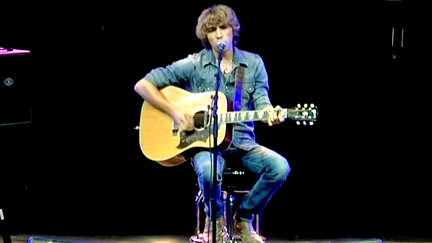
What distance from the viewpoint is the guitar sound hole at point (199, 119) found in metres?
4.94

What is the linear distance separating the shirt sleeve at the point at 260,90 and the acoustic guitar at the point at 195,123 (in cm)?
26

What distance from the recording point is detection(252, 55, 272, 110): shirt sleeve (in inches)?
196

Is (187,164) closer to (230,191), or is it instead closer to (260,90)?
(230,191)

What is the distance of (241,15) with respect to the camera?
20.6ft

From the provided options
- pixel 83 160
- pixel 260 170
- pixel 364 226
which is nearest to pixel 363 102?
pixel 364 226

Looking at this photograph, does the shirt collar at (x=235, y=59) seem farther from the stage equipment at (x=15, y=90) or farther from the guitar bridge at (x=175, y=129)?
the stage equipment at (x=15, y=90)

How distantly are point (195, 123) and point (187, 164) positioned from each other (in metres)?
1.61

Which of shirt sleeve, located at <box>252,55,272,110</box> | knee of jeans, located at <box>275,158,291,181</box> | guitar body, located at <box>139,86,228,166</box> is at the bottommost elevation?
knee of jeans, located at <box>275,158,291,181</box>

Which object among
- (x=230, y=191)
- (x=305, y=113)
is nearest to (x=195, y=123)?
(x=230, y=191)

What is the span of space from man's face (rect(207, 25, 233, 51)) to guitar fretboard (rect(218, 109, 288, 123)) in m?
0.55

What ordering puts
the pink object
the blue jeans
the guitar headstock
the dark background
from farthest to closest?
the dark background, the pink object, the blue jeans, the guitar headstock

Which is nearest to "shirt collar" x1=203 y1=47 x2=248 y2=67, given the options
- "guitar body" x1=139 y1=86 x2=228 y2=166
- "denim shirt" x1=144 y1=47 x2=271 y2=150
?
"denim shirt" x1=144 y1=47 x2=271 y2=150

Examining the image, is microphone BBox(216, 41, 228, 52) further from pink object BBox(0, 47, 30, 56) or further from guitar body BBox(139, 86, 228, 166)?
pink object BBox(0, 47, 30, 56)

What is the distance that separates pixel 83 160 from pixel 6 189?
2.29 ft
